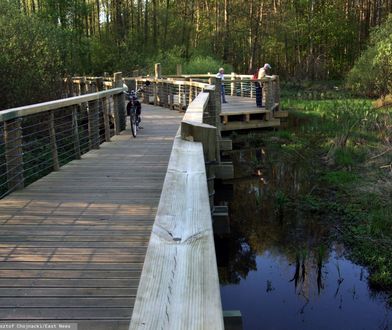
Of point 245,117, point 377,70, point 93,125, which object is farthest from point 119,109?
point 377,70

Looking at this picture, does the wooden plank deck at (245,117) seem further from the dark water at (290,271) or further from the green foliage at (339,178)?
the dark water at (290,271)

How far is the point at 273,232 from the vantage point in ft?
25.9

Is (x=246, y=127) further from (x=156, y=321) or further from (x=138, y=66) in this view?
(x=138, y=66)

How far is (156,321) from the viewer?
1.23 meters

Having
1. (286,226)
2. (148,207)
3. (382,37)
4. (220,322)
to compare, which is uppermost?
(382,37)

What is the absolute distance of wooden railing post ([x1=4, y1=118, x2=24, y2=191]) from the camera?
213 inches

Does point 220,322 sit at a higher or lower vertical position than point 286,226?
higher

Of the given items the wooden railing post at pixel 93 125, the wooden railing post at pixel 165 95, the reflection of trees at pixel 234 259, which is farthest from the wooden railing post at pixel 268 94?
the reflection of trees at pixel 234 259

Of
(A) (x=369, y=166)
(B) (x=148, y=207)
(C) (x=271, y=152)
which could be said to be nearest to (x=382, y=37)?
(C) (x=271, y=152)

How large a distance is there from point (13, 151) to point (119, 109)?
5.95 m

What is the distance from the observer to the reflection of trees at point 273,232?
22.4ft

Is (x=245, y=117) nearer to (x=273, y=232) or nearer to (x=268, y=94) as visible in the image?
(x=268, y=94)

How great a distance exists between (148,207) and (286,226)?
3.76 m

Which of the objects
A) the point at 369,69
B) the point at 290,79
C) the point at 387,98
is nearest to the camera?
the point at 387,98
